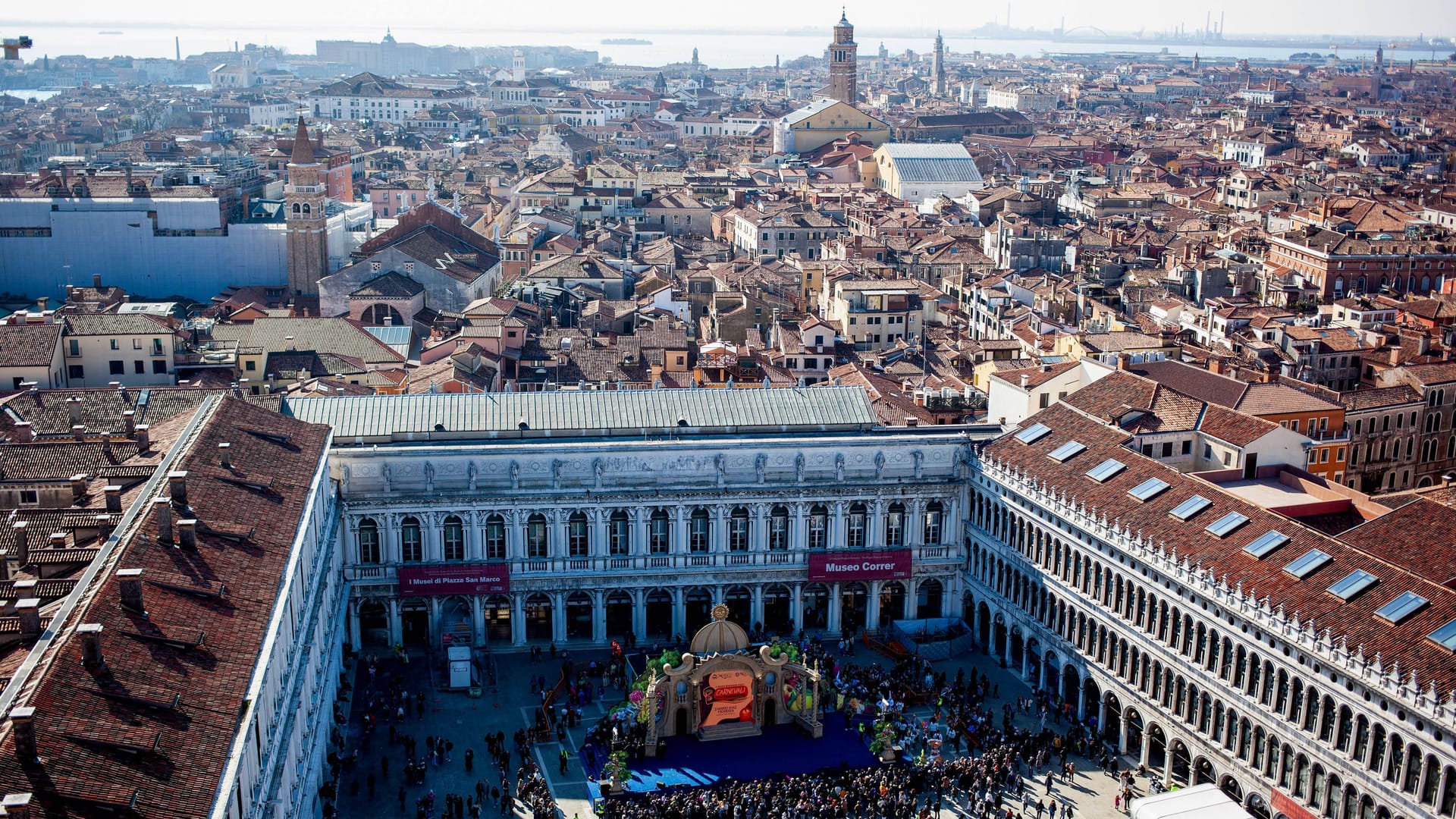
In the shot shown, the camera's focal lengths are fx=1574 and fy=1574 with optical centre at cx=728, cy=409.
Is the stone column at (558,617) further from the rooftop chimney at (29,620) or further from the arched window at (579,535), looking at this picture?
the rooftop chimney at (29,620)

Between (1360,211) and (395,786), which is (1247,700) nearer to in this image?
(395,786)

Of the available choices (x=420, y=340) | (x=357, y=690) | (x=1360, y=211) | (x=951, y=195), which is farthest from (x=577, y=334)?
(x=951, y=195)

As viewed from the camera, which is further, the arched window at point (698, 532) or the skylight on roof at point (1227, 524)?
the arched window at point (698, 532)

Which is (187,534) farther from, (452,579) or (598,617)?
(598,617)

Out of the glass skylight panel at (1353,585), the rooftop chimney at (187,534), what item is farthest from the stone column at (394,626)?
the glass skylight panel at (1353,585)

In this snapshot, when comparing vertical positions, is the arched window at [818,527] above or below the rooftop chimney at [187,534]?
below

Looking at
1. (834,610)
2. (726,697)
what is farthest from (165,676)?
(834,610)
